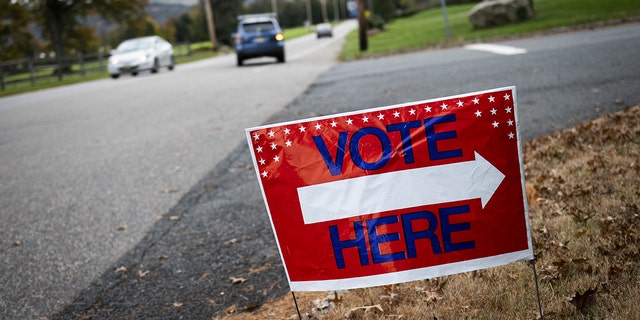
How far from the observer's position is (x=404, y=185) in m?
2.73

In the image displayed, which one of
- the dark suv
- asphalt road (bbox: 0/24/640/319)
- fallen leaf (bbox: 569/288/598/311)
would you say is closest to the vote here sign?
fallen leaf (bbox: 569/288/598/311)

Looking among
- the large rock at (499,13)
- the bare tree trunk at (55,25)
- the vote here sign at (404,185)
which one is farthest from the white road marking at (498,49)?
the bare tree trunk at (55,25)

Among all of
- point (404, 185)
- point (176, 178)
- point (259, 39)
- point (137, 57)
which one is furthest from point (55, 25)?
point (404, 185)

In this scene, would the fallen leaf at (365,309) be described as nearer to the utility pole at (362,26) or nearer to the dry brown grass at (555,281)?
the dry brown grass at (555,281)

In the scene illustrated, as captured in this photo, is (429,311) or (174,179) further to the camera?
(174,179)

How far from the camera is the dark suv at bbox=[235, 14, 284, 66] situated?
23.2m

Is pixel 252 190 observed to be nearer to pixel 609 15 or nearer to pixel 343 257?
pixel 343 257

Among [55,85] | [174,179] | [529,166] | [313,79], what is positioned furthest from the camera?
[55,85]

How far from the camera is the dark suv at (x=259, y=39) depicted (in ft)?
76.1

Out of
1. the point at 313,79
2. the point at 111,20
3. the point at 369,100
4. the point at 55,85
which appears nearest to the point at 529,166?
the point at 369,100

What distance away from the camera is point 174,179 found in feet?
22.0

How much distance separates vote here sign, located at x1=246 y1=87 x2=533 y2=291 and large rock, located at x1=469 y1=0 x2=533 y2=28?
2222cm

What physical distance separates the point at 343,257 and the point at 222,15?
212 feet

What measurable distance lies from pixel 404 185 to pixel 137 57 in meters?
24.0
